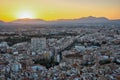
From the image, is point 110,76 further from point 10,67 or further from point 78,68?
point 10,67


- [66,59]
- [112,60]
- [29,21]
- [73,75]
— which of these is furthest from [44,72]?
[29,21]

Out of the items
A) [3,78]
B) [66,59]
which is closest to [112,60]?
[66,59]

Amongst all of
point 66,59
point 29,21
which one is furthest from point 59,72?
point 29,21

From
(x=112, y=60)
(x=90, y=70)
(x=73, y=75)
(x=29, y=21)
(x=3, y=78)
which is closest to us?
(x=3, y=78)

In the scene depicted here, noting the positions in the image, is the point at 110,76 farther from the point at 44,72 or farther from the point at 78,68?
the point at 44,72

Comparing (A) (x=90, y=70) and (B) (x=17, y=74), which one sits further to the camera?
(A) (x=90, y=70)

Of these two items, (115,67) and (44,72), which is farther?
(115,67)

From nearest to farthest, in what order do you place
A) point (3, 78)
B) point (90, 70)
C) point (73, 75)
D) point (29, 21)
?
point (3, 78) → point (73, 75) → point (90, 70) → point (29, 21)

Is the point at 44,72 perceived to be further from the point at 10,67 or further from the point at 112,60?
the point at 112,60
